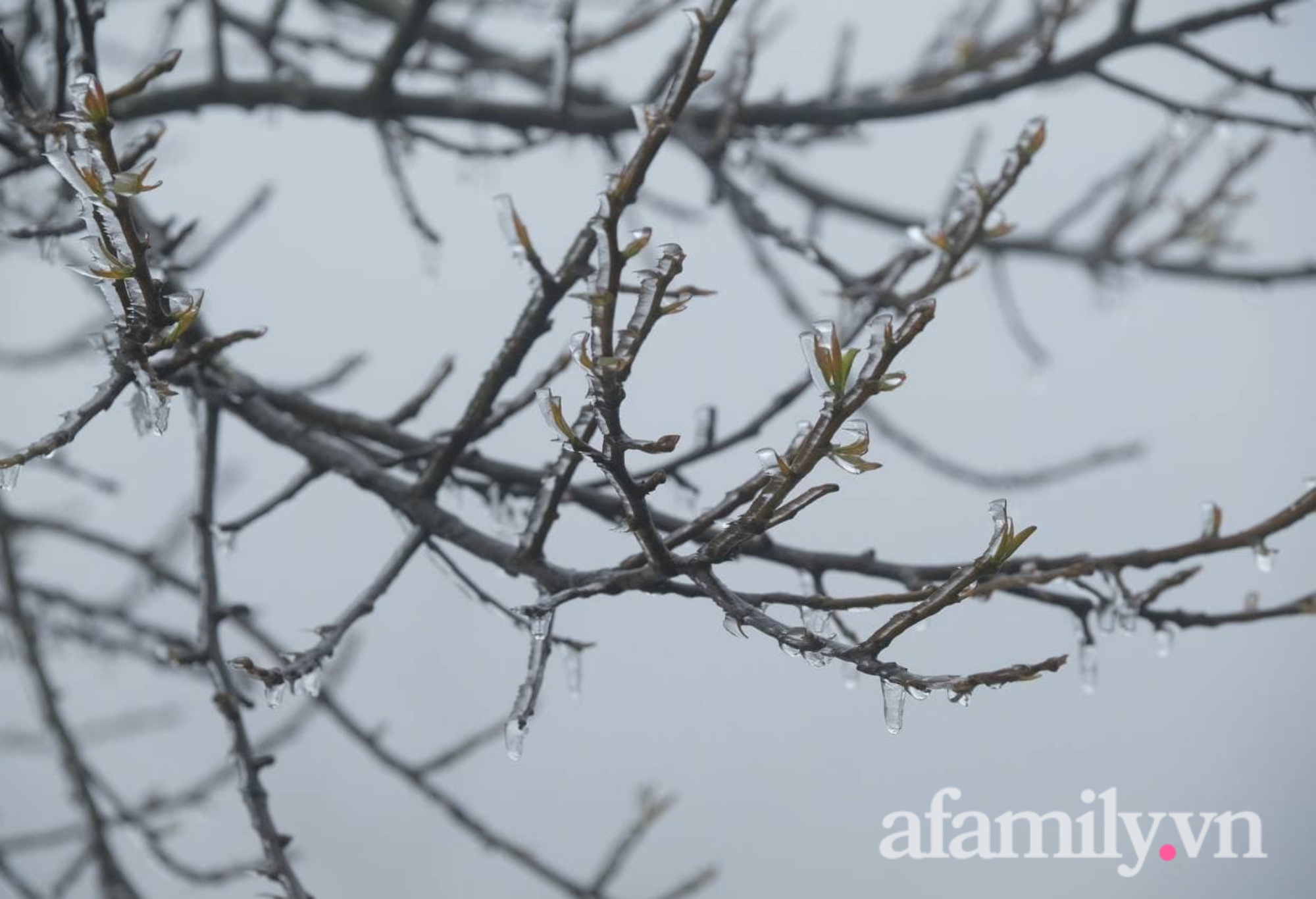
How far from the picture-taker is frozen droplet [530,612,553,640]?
875 mm

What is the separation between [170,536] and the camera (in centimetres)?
265

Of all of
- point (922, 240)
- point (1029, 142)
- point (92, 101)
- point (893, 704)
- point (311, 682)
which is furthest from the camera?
point (922, 240)

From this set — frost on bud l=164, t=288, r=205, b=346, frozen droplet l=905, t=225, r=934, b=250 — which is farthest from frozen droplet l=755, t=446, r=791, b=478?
frozen droplet l=905, t=225, r=934, b=250

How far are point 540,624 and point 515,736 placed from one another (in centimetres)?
12

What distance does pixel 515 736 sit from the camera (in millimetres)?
938

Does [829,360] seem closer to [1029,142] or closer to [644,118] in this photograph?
[644,118]

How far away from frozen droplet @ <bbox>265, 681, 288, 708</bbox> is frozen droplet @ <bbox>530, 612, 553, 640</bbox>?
0.22 metres

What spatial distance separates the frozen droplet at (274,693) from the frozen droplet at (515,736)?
7.8 inches

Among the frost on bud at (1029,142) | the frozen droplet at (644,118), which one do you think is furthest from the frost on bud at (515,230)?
the frost on bud at (1029,142)

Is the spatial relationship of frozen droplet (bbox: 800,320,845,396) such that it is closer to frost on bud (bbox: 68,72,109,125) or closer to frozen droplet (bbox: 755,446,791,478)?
frozen droplet (bbox: 755,446,791,478)

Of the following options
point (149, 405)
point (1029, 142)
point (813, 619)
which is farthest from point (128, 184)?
point (1029, 142)

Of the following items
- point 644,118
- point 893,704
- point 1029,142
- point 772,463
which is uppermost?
point 1029,142

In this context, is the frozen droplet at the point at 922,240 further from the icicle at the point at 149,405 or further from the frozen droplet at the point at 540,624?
the icicle at the point at 149,405

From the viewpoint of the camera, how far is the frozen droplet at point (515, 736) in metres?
0.91
